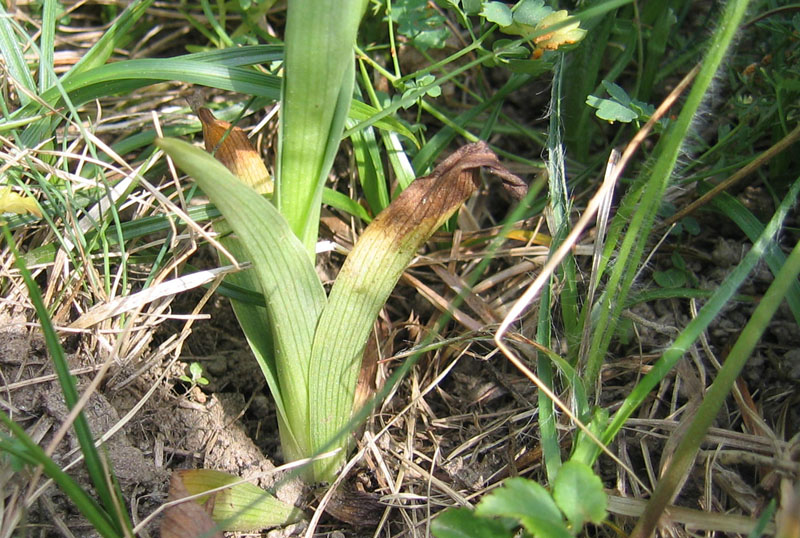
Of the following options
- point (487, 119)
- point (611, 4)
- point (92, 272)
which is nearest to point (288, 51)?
point (611, 4)

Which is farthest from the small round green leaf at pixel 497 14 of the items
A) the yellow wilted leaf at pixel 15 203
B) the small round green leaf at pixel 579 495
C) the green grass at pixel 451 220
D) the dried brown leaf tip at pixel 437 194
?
the yellow wilted leaf at pixel 15 203

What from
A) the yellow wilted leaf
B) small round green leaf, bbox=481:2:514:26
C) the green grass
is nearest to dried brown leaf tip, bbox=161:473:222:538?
the green grass

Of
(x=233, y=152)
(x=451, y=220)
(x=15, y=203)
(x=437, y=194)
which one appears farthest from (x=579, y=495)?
(x=15, y=203)

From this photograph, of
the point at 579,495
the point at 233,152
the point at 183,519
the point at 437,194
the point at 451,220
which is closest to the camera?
the point at 579,495

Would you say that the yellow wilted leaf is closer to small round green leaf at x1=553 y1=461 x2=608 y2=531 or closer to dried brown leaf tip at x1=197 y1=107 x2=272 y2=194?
dried brown leaf tip at x1=197 y1=107 x2=272 y2=194

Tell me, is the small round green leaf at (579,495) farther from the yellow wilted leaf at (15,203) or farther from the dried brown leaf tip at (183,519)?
the yellow wilted leaf at (15,203)

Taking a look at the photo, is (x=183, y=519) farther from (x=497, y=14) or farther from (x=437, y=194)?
(x=497, y=14)
